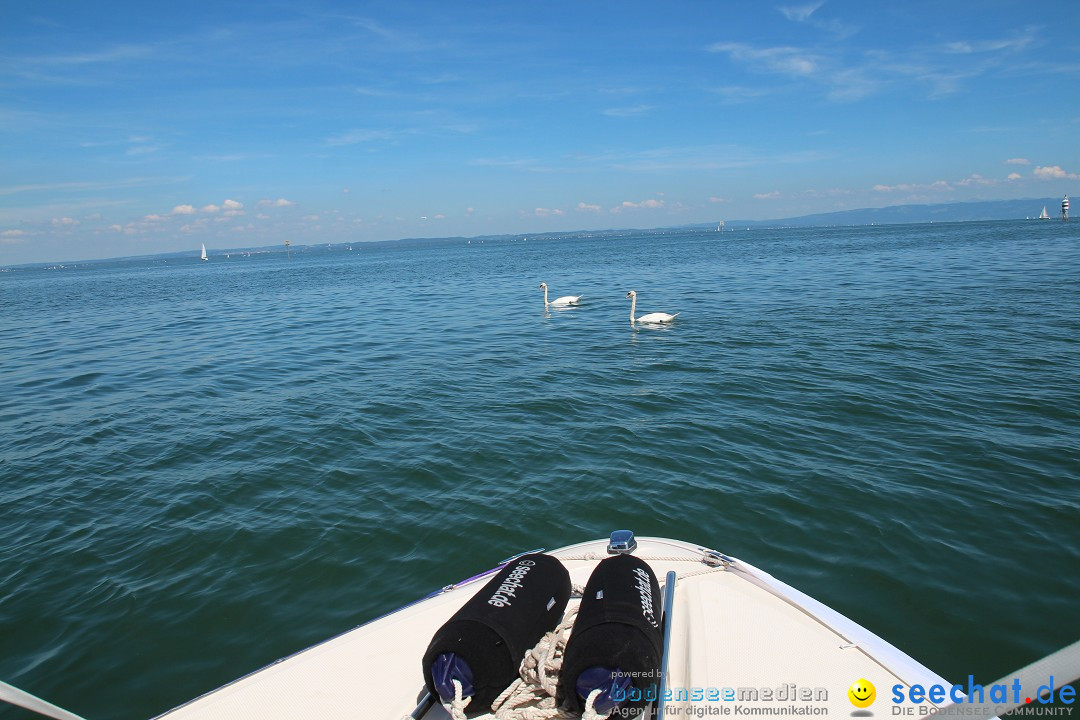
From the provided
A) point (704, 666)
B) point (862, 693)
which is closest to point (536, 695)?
point (704, 666)

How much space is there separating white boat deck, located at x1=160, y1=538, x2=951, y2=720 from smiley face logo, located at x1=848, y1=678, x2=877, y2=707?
0.10ft

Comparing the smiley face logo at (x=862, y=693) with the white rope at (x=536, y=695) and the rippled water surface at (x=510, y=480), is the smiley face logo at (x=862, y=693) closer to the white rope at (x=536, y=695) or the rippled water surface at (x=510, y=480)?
the white rope at (x=536, y=695)

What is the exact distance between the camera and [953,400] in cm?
1212

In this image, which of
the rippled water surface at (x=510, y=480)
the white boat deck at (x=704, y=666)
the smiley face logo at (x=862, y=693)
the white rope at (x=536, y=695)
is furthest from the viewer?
the rippled water surface at (x=510, y=480)

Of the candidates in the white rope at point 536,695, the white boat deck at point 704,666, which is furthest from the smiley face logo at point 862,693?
the white rope at point 536,695

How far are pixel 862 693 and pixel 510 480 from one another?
6602 millimetres

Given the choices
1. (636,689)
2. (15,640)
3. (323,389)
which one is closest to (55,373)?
(323,389)

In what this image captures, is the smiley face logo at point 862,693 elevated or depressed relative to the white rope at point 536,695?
depressed

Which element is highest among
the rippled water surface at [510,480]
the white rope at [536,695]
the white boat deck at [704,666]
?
the white rope at [536,695]

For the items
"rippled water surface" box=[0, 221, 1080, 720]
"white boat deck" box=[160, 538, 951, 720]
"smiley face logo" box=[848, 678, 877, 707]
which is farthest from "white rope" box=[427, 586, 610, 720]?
"rippled water surface" box=[0, 221, 1080, 720]

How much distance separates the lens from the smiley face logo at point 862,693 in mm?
3564

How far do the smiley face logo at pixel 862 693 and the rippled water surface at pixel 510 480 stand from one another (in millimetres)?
2512

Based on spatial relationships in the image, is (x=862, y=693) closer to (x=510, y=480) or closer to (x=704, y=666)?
(x=704, y=666)

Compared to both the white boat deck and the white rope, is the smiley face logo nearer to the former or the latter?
the white boat deck
